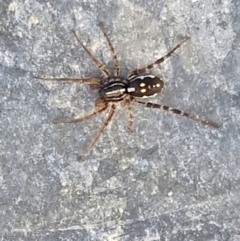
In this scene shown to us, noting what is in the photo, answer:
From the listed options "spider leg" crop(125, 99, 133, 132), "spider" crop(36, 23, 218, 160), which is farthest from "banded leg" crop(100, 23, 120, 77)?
"spider leg" crop(125, 99, 133, 132)

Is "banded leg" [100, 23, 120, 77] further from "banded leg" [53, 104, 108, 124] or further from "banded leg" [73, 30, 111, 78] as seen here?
"banded leg" [53, 104, 108, 124]

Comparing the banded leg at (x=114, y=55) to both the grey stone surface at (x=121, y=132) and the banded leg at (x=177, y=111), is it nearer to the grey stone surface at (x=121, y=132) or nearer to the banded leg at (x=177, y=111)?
the grey stone surface at (x=121, y=132)

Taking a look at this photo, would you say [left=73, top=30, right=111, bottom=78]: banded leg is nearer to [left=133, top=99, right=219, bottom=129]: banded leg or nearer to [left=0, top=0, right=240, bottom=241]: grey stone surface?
[left=0, top=0, right=240, bottom=241]: grey stone surface

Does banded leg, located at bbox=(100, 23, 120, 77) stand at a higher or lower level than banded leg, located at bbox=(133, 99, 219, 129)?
higher

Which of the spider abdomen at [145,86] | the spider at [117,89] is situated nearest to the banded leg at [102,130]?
the spider at [117,89]

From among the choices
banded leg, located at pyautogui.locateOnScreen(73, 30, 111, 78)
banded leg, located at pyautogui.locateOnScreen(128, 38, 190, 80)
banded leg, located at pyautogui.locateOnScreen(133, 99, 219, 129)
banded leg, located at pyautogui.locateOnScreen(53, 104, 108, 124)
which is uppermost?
banded leg, located at pyautogui.locateOnScreen(73, 30, 111, 78)

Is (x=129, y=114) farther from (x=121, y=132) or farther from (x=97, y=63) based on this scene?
(x=97, y=63)
